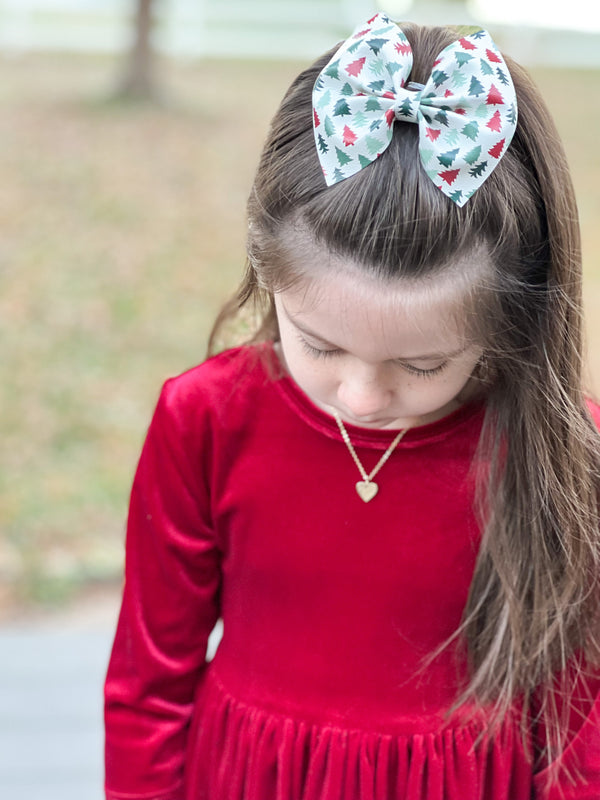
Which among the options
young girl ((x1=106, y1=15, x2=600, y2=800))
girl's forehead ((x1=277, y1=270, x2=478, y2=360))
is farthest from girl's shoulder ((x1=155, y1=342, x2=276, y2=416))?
girl's forehead ((x1=277, y1=270, x2=478, y2=360))

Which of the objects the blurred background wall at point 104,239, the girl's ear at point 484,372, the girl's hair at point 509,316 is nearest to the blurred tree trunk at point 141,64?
the blurred background wall at point 104,239

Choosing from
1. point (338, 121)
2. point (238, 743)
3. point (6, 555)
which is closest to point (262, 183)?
point (338, 121)

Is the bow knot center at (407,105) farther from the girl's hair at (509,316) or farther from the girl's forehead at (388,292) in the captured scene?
the girl's forehead at (388,292)

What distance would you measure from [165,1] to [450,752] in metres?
8.15

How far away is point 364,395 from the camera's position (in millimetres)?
1086

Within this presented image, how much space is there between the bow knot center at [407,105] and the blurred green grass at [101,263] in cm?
237

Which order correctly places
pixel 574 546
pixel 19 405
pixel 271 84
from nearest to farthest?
pixel 574 546
pixel 19 405
pixel 271 84

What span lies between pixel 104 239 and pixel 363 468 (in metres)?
4.76

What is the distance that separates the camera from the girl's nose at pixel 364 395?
108 centimetres

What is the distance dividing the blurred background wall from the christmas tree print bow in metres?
1.40

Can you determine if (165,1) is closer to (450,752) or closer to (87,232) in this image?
(87,232)

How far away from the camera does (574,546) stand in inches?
49.2

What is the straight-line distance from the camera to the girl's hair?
101 centimetres

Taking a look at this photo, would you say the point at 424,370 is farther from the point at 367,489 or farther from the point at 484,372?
the point at 367,489
